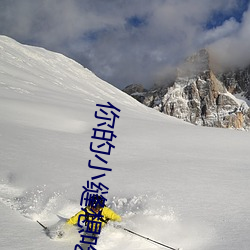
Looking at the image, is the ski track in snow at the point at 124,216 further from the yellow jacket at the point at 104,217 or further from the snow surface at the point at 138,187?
the yellow jacket at the point at 104,217

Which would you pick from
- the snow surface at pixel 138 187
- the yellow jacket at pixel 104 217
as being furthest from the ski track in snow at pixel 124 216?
the yellow jacket at pixel 104 217

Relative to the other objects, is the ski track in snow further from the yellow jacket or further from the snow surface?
the yellow jacket

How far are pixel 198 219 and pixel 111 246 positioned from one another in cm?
187

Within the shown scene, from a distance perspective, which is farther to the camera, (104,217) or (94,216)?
(104,217)

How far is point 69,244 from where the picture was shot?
5.27 metres

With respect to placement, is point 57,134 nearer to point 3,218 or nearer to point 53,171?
point 53,171

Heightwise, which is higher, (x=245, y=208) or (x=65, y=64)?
(x=65, y=64)

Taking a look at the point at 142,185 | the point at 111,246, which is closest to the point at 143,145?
the point at 142,185

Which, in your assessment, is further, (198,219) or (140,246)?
(198,219)

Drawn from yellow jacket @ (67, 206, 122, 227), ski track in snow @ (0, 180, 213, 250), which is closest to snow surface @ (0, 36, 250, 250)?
ski track in snow @ (0, 180, 213, 250)

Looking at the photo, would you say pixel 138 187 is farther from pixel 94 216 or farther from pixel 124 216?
pixel 94 216

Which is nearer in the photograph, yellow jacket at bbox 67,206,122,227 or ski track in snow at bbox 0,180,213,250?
ski track in snow at bbox 0,180,213,250

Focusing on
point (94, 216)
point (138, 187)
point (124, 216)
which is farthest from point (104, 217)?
point (138, 187)

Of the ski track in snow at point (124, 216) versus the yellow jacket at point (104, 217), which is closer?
the ski track in snow at point (124, 216)
